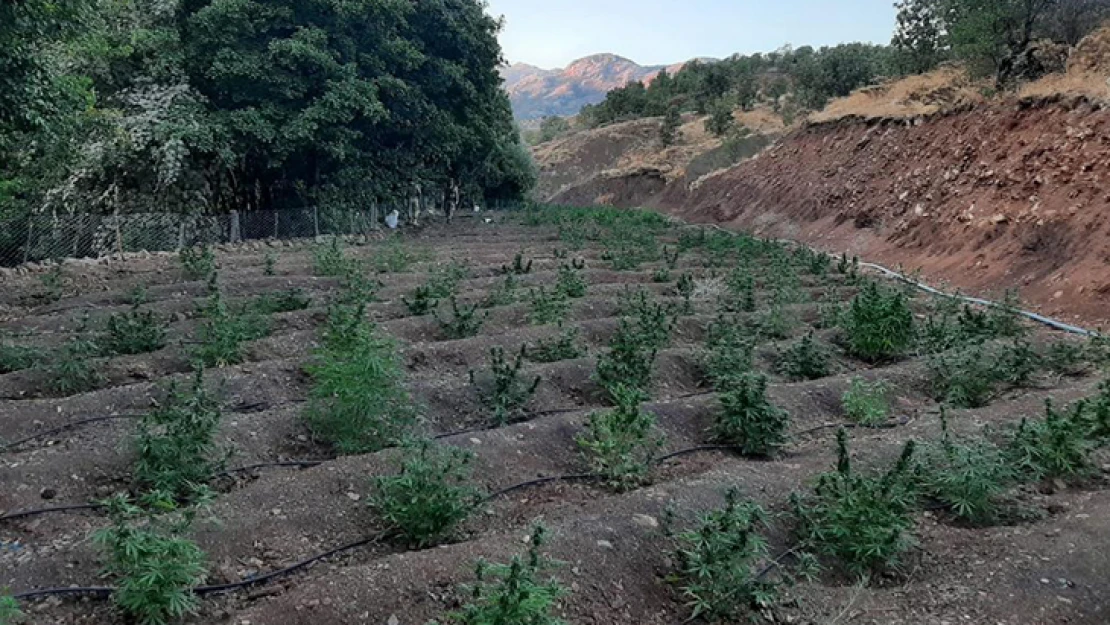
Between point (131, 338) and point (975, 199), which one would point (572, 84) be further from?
point (131, 338)

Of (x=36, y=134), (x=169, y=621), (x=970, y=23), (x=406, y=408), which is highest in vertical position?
(x=970, y=23)

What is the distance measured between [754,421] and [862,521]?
167 centimetres

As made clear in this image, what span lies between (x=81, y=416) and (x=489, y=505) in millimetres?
3288

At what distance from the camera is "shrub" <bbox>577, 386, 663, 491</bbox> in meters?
5.08

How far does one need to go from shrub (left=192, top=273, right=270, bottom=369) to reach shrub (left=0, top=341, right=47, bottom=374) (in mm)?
1278

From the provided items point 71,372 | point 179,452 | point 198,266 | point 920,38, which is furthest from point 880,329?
point 920,38

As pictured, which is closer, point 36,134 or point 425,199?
point 36,134

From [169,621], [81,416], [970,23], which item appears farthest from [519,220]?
[169,621]

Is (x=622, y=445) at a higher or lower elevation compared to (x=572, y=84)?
lower

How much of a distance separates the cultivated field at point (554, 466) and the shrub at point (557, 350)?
57mm

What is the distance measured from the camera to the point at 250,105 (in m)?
17.5

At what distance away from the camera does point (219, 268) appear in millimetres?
12969

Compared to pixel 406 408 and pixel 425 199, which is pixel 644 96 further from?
→ pixel 406 408

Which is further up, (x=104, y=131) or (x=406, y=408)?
(x=104, y=131)
